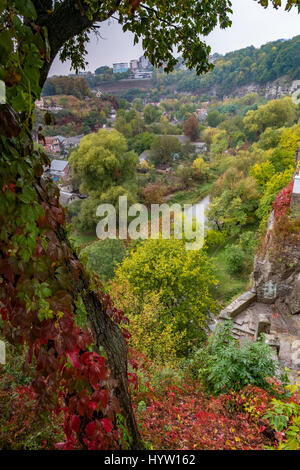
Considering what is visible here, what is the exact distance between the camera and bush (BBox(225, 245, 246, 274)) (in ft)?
49.3

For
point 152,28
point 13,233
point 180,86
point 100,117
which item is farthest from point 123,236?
point 180,86

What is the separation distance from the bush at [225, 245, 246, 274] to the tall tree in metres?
13.6

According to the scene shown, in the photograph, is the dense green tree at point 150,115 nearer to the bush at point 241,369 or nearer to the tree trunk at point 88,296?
the bush at point 241,369

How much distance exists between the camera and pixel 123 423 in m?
2.07

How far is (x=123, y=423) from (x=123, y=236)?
14733mm

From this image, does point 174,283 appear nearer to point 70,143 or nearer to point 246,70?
point 70,143

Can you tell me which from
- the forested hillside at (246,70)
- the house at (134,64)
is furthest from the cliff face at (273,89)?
the house at (134,64)

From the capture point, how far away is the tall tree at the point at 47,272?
3.86 ft

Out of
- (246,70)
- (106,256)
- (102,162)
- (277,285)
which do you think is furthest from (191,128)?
(277,285)

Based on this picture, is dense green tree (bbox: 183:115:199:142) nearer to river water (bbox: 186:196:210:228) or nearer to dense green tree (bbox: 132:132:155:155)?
dense green tree (bbox: 132:132:155:155)

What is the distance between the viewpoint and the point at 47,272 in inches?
54.1

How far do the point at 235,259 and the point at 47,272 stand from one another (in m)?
14.6

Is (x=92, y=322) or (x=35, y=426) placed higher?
(x=92, y=322)
